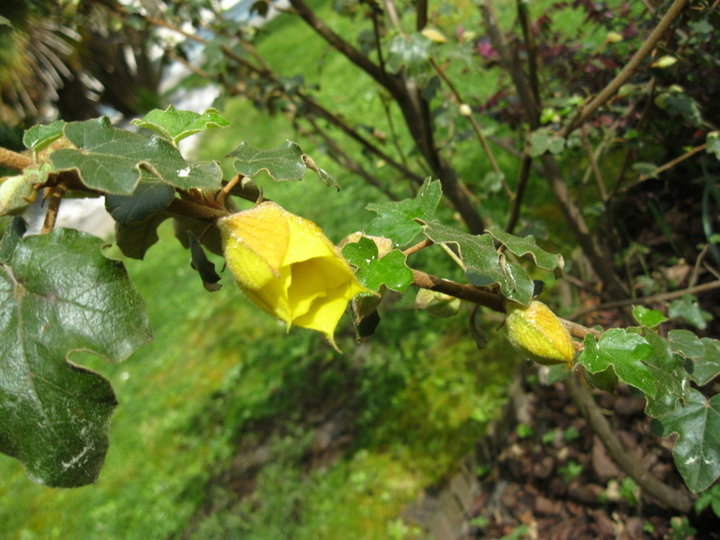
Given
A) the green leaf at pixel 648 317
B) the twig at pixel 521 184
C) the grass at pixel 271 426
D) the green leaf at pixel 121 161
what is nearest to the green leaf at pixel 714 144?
the twig at pixel 521 184

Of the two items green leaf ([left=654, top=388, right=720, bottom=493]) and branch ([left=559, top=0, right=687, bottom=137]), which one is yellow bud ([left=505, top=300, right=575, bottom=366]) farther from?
branch ([left=559, top=0, right=687, bottom=137])

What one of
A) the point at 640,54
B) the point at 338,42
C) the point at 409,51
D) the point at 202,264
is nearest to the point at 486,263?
the point at 202,264

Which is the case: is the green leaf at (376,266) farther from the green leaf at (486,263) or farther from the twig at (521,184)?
the twig at (521,184)

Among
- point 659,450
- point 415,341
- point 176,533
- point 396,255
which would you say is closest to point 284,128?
point 415,341

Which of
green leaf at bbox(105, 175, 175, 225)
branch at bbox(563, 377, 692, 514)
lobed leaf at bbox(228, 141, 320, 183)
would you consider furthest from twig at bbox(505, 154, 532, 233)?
green leaf at bbox(105, 175, 175, 225)

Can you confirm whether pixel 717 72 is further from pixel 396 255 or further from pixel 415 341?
pixel 396 255
